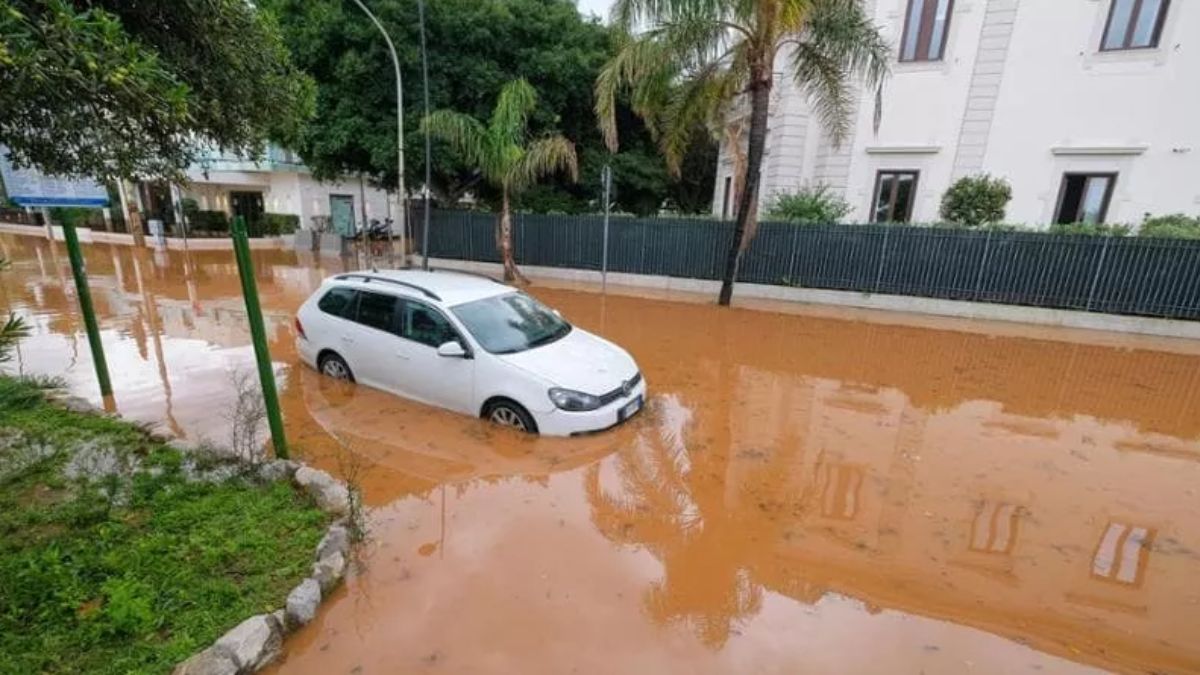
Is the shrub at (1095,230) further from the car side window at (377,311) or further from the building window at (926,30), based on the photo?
the car side window at (377,311)

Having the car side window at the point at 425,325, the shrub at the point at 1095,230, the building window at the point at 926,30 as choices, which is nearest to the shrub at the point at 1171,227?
the shrub at the point at 1095,230

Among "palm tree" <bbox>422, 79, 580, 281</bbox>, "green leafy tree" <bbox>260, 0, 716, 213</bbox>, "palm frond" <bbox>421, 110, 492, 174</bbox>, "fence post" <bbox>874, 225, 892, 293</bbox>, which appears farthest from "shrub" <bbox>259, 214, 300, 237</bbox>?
"fence post" <bbox>874, 225, 892, 293</bbox>

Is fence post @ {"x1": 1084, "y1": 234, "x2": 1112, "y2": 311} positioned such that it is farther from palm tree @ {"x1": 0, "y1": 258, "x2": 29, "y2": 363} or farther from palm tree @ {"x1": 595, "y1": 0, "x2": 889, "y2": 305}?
palm tree @ {"x1": 0, "y1": 258, "x2": 29, "y2": 363}

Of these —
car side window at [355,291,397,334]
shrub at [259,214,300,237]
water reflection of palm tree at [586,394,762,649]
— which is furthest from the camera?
shrub at [259,214,300,237]

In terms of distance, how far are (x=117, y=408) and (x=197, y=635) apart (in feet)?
15.5

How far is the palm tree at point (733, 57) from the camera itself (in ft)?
31.2

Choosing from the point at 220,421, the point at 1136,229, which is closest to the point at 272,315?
the point at 220,421

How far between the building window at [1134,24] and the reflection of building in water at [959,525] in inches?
488

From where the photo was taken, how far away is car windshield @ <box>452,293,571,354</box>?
217 inches

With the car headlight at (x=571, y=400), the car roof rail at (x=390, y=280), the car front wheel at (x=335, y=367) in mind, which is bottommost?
the car front wheel at (x=335, y=367)

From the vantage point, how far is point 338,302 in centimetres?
650

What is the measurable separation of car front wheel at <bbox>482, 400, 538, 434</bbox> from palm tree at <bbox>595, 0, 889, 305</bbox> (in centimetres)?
749

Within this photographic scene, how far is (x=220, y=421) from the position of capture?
571cm

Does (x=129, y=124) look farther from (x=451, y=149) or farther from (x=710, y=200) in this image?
(x=710, y=200)
